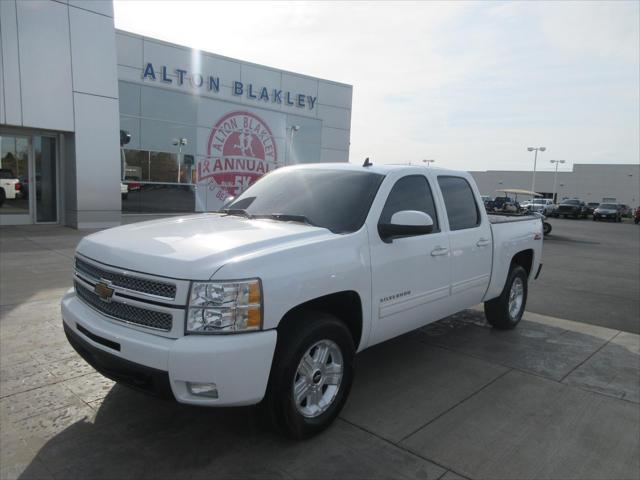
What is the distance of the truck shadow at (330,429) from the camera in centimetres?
290

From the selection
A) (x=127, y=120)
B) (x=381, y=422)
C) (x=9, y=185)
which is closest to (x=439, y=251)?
(x=381, y=422)

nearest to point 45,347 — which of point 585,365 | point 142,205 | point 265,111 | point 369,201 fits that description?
point 369,201

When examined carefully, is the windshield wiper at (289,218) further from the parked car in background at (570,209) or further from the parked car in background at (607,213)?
the parked car in background at (607,213)

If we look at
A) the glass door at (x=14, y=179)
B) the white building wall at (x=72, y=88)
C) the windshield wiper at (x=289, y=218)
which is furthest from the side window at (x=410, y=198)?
the glass door at (x=14, y=179)

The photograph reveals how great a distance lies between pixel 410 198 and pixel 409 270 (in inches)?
27.1

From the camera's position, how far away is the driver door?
3676mm

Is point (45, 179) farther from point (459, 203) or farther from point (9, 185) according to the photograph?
point (459, 203)

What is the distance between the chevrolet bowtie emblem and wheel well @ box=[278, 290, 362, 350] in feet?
3.69

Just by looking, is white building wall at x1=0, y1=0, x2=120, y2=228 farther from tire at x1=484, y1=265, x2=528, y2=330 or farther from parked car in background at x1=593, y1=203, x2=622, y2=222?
parked car in background at x1=593, y1=203, x2=622, y2=222

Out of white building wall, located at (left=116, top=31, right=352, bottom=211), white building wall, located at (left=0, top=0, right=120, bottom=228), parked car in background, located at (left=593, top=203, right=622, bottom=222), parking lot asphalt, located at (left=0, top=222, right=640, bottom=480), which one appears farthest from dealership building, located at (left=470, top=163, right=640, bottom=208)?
parking lot asphalt, located at (left=0, top=222, right=640, bottom=480)

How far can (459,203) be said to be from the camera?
16.2 ft

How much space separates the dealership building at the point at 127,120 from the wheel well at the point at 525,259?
12.2m

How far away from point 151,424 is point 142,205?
1442cm

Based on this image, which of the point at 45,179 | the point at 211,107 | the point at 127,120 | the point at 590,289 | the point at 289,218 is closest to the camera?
the point at 289,218
